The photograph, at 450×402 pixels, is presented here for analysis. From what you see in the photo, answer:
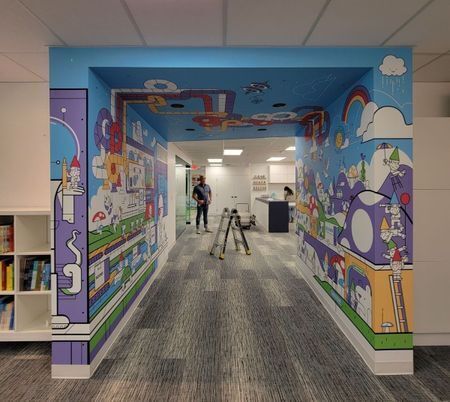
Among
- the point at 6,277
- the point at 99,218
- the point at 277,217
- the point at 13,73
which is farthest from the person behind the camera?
the point at 277,217

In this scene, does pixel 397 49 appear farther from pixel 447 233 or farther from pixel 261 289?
pixel 261 289

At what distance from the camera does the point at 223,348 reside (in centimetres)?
240

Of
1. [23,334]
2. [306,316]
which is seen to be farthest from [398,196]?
[23,334]

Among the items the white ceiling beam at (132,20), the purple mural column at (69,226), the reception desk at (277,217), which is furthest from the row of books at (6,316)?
the reception desk at (277,217)

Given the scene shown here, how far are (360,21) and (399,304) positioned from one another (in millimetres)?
2002

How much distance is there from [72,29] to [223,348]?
8.79 ft

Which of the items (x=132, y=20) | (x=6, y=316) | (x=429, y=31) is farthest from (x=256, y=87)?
(x=6, y=316)

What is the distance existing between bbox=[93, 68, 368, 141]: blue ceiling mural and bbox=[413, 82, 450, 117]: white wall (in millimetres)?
814

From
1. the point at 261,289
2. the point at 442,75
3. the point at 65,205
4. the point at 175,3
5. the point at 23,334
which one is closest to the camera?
the point at 175,3

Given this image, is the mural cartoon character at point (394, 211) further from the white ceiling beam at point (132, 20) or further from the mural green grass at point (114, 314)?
the mural green grass at point (114, 314)

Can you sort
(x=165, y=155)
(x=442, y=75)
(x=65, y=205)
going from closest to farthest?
(x=65, y=205) → (x=442, y=75) → (x=165, y=155)

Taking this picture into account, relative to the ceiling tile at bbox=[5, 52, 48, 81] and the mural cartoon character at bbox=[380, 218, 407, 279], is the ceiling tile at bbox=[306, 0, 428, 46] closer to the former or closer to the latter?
the mural cartoon character at bbox=[380, 218, 407, 279]

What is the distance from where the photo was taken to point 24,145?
8.81ft

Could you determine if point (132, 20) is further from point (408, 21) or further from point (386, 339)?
point (386, 339)
